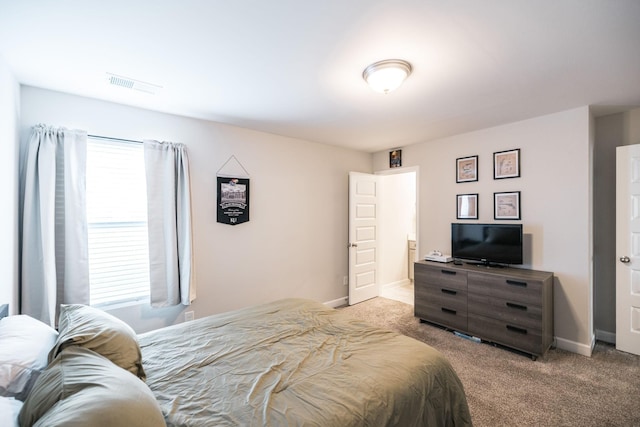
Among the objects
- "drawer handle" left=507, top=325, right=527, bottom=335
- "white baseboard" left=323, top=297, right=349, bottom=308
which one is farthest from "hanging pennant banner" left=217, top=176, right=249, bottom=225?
"drawer handle" left=507, top=325, right=527, bottom=335

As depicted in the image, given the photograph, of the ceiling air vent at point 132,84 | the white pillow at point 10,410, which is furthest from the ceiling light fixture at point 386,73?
the white pillow at point 10,410

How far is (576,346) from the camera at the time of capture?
9.59 ft

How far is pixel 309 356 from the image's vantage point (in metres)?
1.62

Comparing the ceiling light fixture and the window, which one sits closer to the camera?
the ceiling light fixture

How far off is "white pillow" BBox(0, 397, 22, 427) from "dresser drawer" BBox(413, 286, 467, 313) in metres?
3.54

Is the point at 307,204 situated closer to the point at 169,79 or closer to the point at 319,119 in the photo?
the point at 319,119

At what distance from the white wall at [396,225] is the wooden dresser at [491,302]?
1776 mm

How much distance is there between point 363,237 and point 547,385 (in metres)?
2.81

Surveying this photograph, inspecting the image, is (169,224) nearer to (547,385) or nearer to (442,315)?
(442,315)

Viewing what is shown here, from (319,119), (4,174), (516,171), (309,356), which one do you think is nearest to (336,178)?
(319,119)

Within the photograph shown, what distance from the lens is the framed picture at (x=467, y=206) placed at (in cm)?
371

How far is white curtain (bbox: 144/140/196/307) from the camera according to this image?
292 centimetres

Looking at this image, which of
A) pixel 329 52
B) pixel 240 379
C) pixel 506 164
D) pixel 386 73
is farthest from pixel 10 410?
pixel 506 164

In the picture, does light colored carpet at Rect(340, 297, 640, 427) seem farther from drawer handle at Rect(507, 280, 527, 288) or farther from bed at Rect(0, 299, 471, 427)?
bed at Rect(0, 299, 471, 427)
